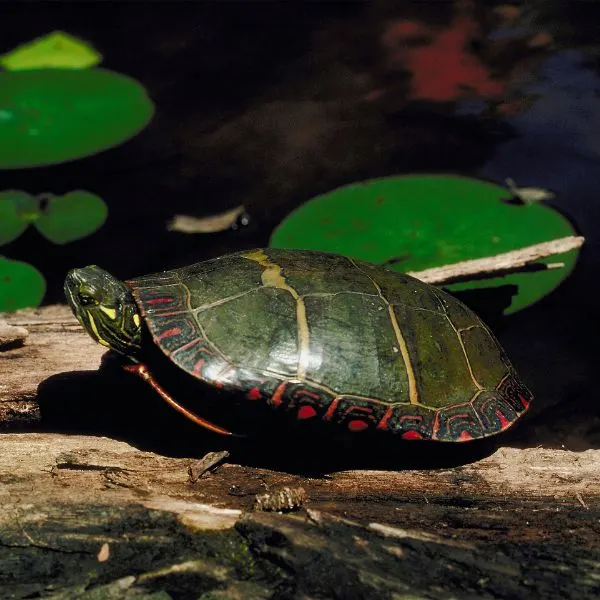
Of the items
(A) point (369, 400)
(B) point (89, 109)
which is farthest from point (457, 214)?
(B) point (89, 109)

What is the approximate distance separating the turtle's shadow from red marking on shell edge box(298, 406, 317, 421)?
0.06 m

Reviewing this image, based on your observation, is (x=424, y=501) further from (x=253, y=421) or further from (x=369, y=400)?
(x=253, y=421)

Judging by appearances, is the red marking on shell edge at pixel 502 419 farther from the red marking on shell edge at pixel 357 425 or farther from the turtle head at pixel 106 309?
the turtle head at pixel 106 309

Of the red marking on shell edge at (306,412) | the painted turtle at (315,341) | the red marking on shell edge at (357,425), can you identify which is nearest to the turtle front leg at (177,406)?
the painted turtle at (315,341)

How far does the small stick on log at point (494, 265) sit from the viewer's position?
134 inches

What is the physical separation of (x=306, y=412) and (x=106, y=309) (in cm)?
82

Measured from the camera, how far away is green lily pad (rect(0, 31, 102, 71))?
495 centimetres

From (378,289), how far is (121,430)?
3.68 feet

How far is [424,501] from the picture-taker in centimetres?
233

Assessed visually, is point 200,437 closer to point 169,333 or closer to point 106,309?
point 169,333

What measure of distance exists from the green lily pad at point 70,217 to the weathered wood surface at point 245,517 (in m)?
1.37

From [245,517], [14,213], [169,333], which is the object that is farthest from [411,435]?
[14,213]

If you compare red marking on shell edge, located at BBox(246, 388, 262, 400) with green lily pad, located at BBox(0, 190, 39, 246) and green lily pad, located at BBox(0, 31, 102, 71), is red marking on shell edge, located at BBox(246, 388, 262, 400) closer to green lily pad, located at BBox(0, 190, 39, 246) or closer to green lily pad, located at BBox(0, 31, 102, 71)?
green lily pad, located at BBox(0, 190, 39, 246)

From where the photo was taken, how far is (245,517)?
2049 millimetres
